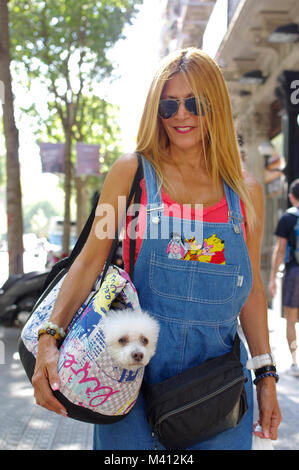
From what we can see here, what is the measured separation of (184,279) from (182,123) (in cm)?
57

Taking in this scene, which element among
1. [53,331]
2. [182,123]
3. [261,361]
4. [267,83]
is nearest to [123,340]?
[53,331]

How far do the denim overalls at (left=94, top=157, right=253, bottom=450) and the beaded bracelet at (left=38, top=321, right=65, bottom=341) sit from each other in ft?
0.93

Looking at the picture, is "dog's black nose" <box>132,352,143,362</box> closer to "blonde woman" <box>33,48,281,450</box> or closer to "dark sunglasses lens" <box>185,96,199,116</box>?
"blonde woman" <box>33,48,281,450</box>

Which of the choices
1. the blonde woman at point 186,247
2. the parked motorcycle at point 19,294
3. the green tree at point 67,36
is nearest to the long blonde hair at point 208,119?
the blonde woman at point 186,247

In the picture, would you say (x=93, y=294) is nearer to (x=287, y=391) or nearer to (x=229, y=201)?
(x=229, y=201)

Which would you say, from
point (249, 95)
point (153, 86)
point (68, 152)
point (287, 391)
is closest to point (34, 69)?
point (68, 152)

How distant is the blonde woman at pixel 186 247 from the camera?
1.86 m

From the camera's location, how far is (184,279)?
6.09 ft

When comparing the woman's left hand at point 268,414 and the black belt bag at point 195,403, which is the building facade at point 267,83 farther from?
the black belt bag at point 195,403

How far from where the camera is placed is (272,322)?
1131 cm

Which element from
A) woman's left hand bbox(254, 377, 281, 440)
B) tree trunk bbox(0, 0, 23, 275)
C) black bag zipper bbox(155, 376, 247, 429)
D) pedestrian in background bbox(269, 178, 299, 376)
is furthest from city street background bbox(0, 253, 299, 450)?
tree trunk bbox(0, 0, 23, 275)

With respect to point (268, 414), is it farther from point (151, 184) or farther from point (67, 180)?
point (67, 180)

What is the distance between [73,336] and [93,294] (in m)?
0.17

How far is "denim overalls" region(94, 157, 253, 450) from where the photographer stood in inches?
73.0
